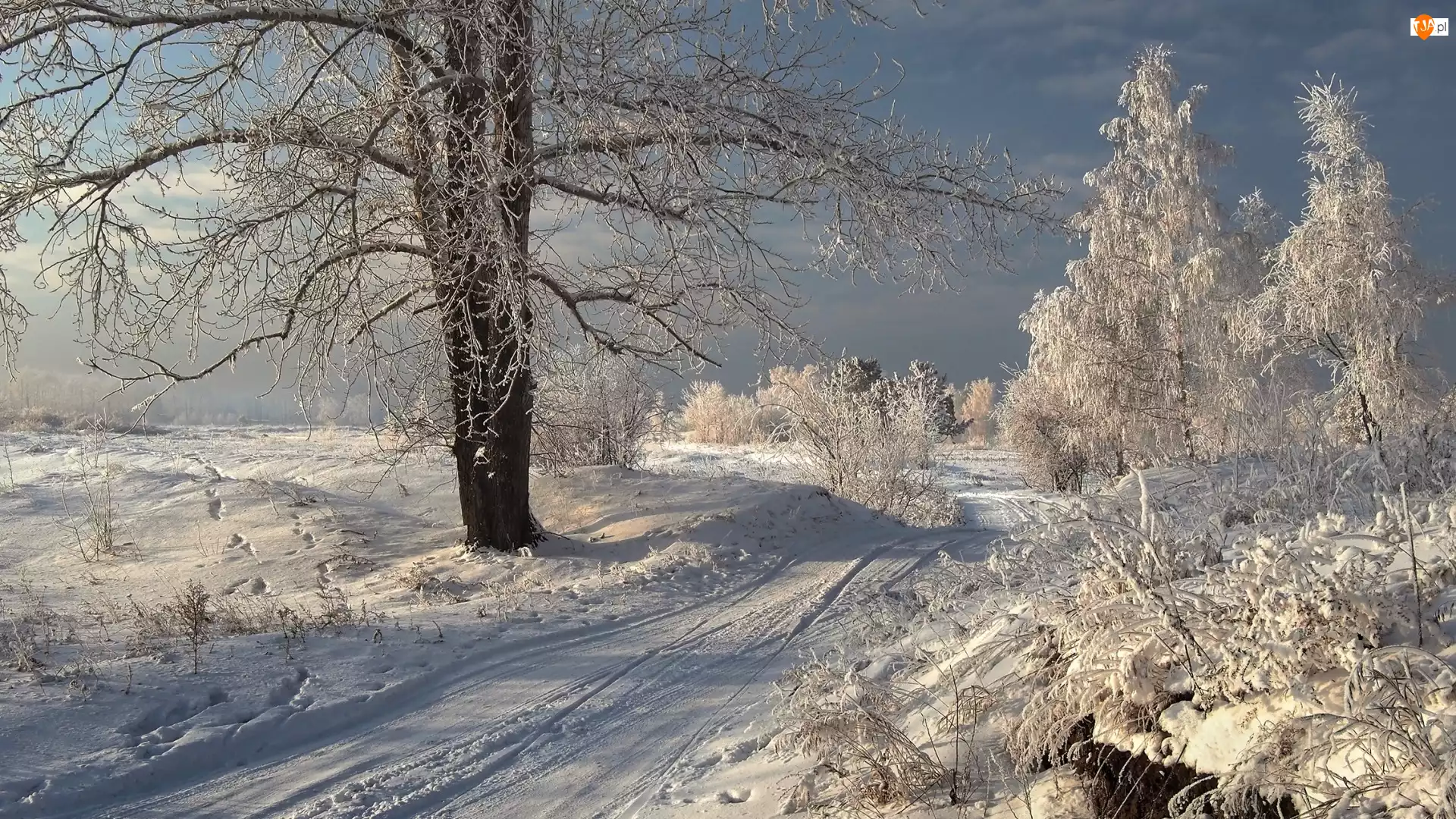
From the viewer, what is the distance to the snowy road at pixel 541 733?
3.65 meters

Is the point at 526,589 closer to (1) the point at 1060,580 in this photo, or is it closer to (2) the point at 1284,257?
(1) the point at 1060,580

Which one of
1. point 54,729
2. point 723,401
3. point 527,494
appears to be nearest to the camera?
point 54,729

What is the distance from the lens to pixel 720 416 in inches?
1909

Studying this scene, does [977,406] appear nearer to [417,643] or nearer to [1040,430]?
[1040,430]

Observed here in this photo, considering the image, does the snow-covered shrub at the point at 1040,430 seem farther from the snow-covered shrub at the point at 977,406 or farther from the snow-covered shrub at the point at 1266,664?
the snow-covered shrub at the point at 977,406

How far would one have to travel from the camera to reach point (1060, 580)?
12.5 ft

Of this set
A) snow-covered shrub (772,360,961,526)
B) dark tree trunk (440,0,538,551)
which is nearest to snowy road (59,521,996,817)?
dark tree trunk (440,0,538,551)

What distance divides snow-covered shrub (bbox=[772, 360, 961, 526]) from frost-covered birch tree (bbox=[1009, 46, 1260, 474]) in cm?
647

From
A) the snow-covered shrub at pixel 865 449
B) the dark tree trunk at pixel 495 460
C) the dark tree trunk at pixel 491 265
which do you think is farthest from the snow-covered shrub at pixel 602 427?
the dark tree trunk at pixel 491 265

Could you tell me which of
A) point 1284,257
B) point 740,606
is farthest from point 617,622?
point 1284,257

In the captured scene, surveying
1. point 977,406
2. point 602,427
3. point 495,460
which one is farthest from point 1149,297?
point 977,406

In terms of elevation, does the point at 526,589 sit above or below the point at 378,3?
below

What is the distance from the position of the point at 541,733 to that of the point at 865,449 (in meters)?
14.5

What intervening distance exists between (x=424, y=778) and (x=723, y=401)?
1781 inches
